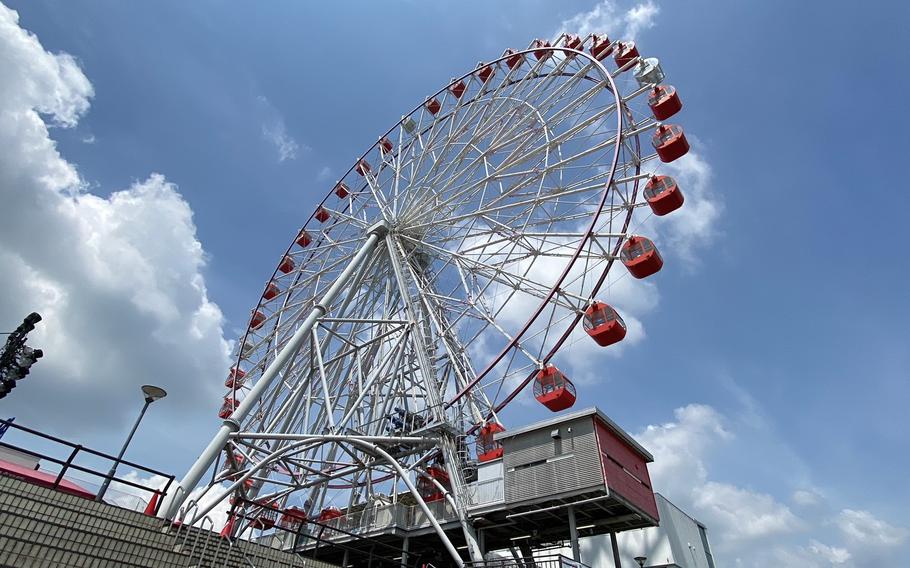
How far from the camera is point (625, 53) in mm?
21641

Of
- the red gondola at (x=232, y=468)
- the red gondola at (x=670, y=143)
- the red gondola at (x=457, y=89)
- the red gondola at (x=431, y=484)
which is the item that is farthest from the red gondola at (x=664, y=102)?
the red gondola at (x=232, y=468)

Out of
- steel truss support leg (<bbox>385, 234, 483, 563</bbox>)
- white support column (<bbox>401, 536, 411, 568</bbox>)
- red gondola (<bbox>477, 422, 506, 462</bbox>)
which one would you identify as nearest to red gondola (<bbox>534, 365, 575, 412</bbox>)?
red gondola (<bbox>477, 422, 506, 462</bbox>)

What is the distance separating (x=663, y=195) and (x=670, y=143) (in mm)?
1999

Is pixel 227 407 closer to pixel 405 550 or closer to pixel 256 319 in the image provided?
pixel 256 319

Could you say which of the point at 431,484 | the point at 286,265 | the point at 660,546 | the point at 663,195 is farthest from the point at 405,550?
the point at 286,265

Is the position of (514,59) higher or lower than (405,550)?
higher

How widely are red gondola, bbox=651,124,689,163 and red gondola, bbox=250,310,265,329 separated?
20357 millimetres

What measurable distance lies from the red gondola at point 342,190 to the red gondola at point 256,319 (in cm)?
A: 738

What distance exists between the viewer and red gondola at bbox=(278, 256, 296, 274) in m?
29.3

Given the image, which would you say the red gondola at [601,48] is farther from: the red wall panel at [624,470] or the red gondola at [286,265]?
the red gondola at [286,265]

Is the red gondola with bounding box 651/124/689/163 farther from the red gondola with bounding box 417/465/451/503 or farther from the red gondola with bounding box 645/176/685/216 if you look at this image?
the red gondola with bounding box 417/465/451/503

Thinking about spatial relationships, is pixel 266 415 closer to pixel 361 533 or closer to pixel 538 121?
pixel 361 533

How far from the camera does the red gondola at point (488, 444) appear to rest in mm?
17484

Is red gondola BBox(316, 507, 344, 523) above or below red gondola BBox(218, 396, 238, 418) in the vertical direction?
below
